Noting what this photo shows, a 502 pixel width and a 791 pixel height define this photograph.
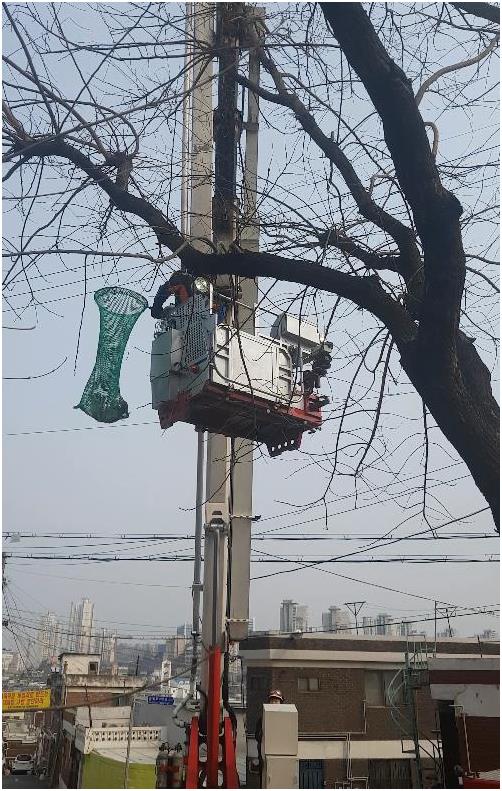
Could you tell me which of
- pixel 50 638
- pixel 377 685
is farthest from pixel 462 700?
pixel 50 638

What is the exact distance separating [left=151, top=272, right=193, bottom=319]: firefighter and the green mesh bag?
2.58ft

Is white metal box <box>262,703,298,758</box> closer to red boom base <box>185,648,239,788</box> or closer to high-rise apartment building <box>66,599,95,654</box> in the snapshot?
red boom base <box>185,648,239,788</box>

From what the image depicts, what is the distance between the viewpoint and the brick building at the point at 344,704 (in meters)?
19.9

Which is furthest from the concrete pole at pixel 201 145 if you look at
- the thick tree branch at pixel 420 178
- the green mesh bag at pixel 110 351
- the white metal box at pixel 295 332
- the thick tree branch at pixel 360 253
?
the thick tree branch at pixel 420 178

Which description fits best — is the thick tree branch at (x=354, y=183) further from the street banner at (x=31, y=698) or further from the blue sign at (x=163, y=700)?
the street banner at (x=31, y=698)

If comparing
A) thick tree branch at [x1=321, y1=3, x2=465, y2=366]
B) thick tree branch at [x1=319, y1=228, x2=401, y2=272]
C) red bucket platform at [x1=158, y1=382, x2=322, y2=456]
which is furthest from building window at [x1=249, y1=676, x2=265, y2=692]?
thick tree branch at [x1=321, y1=3, x2=465, y2=366]

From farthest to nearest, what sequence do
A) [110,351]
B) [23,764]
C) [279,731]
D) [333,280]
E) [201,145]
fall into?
[23,764]
[201,145]
[279,731]
[110,351]
[333,280]

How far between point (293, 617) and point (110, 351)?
894 inches

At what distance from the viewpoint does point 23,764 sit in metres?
28.4

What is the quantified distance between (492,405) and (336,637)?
20.2m

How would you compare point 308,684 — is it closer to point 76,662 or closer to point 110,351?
point 76,662

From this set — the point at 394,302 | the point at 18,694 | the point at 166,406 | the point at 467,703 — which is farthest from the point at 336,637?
the point at 394,302

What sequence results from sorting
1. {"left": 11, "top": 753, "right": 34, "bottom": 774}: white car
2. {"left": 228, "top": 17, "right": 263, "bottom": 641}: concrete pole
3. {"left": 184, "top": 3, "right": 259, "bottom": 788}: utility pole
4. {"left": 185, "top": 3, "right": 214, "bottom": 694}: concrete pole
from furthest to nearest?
{"left": 11, "top": 753, "right": 34, "bottom": 774}: white car, {"left": 228, "top": 17, "right": 263, "bottom": 641}: concrete pole, {"left": 184, "top": 3, "right": 259, "bottom": 788}: utility pole, {"left": 185, "top": 3, "right": 214, "bottom": 694}: concrete pole

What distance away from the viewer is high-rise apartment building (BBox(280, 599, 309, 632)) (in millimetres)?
23252
